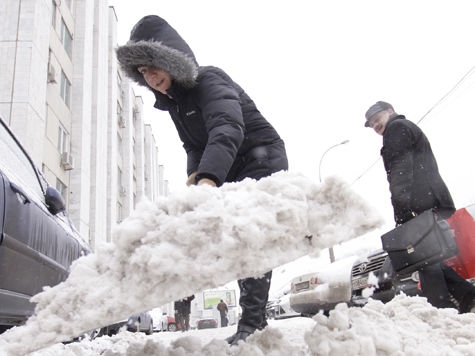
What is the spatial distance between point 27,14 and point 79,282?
13403 mm

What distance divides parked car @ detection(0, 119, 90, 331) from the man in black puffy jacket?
1.04 m

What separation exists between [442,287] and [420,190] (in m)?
0.67

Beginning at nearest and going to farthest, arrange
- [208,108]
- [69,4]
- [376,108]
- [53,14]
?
[208,108] → [376,108] → [53,14] → [69,4]

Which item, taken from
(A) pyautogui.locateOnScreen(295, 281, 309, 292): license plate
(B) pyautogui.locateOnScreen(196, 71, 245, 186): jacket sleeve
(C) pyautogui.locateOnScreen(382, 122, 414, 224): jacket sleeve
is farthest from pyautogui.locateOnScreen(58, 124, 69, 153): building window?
(B) pyautogui.locateOnScreen(196, 71, 245, 186): jacket sleeve

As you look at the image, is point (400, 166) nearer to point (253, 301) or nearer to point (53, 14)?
point (253, 301)

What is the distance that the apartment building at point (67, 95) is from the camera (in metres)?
11.8

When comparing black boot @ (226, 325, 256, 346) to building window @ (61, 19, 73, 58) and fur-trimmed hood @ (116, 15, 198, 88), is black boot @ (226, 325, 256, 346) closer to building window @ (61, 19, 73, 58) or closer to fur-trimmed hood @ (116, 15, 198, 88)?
fur-trimmed hood @ (116, 15, 198, 88)

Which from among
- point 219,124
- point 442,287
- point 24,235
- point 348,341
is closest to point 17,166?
point 24,235

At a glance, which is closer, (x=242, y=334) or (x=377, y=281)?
(x=242, y=334)

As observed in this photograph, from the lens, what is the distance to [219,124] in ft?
→ 6.68

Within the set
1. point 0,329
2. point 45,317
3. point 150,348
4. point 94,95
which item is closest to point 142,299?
point 45,317

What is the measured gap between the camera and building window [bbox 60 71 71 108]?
15.8 metres

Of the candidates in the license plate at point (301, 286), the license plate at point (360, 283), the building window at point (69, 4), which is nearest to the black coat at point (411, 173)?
the license plate at point (360, 283)

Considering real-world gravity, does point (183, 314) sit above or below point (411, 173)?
below
